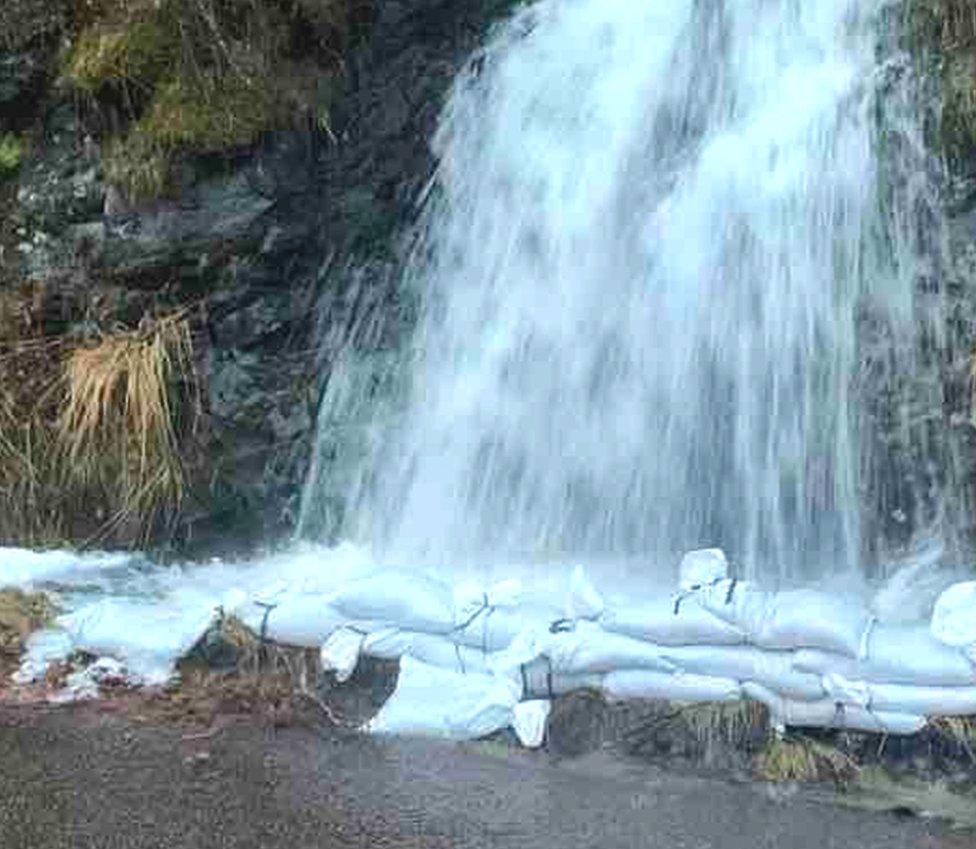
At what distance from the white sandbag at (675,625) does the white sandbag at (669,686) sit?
103mm

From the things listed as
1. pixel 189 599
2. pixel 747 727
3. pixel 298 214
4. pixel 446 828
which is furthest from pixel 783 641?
pixel 298 214

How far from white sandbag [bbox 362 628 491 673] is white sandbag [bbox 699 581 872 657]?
2.36 feet

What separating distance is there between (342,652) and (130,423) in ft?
4.86

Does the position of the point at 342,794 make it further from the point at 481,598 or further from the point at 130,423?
the point at 130,423

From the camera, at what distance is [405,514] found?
652cm

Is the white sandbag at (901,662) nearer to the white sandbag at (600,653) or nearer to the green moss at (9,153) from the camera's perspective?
the white sandbag at (600,653)

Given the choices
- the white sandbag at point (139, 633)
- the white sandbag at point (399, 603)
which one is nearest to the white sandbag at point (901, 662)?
the white sandbag at point (399, 603)

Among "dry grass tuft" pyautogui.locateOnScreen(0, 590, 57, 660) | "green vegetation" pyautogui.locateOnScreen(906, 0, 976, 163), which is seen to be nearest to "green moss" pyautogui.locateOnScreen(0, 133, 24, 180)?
"dry grass tuft" pyautogui.locateOnScreen(0, 590, 57, 660)

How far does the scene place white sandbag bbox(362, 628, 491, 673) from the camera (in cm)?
537

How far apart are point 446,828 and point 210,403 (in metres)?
2.55

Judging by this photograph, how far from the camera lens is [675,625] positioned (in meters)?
5.17

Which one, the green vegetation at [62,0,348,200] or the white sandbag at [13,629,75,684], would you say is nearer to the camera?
the white sandbag at [13,629,75,684]

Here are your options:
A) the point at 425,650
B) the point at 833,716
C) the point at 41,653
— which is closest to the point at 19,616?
the point at 41,653

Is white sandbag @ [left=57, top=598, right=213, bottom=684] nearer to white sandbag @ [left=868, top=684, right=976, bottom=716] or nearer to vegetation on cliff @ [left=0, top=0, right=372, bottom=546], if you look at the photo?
vegetation on cliff @ [left=0, top=0, right=372, bottom=546]
